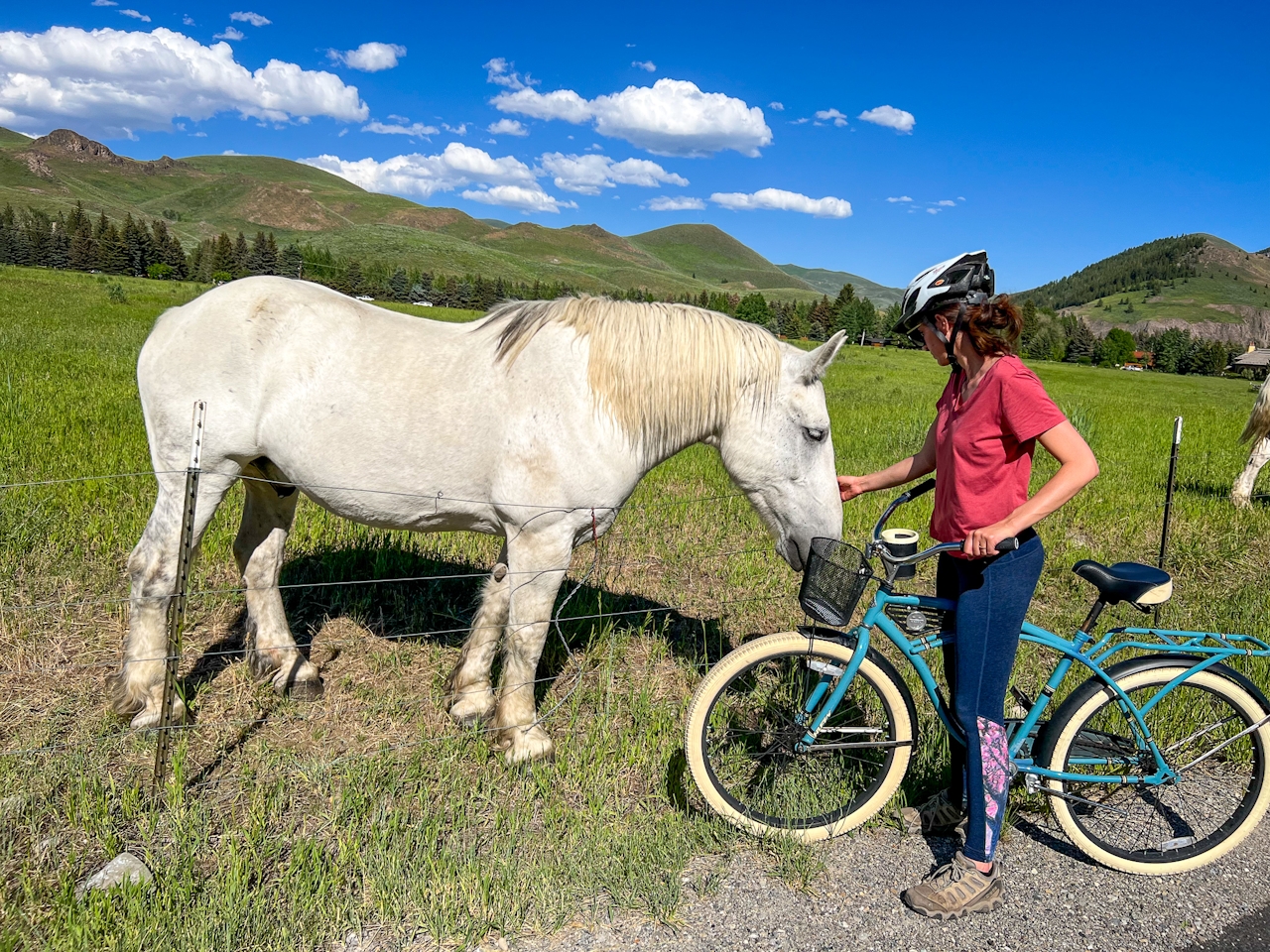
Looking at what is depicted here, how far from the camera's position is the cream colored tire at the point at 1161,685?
2910 millimetres

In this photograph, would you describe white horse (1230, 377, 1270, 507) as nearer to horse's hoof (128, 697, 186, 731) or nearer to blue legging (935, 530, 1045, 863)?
blue legging (935, 530, 1045, 863)

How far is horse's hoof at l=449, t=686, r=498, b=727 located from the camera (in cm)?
387

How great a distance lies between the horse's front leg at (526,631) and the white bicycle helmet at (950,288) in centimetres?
178

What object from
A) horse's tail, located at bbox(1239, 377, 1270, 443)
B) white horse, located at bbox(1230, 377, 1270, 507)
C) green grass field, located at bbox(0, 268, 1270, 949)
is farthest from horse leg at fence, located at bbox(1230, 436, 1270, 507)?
green grass field, located at bbox(0, 268, 1270, 949)

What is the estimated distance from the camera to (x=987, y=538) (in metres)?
2.45

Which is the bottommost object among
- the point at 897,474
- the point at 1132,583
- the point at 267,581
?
the point at 267,581

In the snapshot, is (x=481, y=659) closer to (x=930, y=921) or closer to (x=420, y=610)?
(x=420, y=610)

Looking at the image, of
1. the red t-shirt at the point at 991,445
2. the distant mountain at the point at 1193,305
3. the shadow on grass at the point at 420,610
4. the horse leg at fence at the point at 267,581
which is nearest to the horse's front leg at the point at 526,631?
the shadow on grass at the point at 420,610

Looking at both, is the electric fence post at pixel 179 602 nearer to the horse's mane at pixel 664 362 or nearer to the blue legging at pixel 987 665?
the horse's mane at pixel 664 362

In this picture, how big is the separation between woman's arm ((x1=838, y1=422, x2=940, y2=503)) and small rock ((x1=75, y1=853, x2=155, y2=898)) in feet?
10.1

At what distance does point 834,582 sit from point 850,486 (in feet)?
2.75

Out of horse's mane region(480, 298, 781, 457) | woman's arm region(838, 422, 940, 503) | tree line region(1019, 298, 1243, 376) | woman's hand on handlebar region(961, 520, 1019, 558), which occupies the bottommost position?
woman's hand on handlebar region(961, 520, 1019, 558)

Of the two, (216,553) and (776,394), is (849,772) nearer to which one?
(776,394)

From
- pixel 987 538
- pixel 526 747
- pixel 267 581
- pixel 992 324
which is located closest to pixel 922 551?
pixel 987 538
